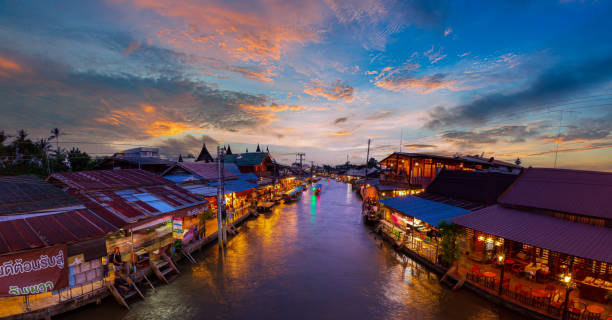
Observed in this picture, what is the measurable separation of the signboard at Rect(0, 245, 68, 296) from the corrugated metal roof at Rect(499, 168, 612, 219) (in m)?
25.9

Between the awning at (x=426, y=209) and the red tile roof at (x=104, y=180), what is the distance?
77.2ft

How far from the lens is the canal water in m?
11.7

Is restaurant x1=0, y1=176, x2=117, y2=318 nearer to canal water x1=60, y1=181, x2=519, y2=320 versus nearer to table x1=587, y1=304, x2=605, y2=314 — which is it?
canal water x1=60, y1=181, x2=519, y2=320

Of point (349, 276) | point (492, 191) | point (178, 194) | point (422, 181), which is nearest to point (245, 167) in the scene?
point (178, 194)

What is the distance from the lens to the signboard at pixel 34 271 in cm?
903

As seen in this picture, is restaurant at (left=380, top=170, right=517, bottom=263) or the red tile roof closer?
the red tile roof

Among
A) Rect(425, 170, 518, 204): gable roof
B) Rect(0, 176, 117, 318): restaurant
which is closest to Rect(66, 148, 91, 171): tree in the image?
Rect(0, 176, 117, 318): restaurant

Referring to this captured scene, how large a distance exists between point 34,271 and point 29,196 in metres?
6.10

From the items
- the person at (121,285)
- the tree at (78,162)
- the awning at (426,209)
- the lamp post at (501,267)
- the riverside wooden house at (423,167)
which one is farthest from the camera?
the tree at (78,162)

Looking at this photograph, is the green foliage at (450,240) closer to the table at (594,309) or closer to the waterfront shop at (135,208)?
the table at (594,309)

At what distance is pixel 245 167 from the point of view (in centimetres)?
5041

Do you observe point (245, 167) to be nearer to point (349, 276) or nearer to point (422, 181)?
point (422, 181)

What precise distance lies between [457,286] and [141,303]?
18270 mm

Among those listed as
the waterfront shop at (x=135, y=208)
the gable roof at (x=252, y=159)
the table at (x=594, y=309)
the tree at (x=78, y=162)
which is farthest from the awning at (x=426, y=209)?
the tree at (x=78, y=162)
